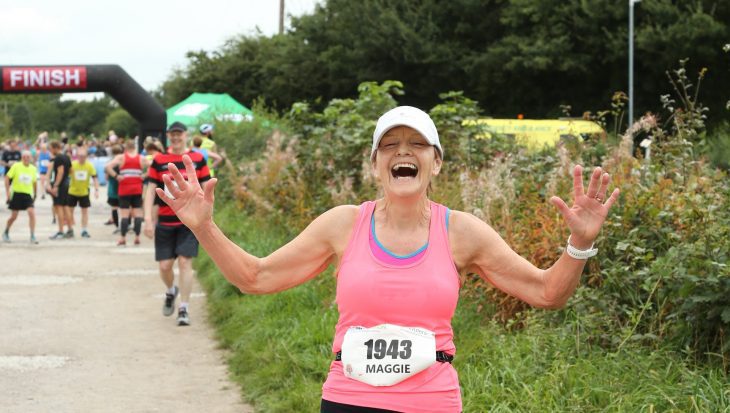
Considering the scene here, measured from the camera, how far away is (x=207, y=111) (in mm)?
31406

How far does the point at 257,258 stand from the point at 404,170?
1.97ft

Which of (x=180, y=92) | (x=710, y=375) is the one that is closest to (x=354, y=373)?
(x=710, y=375)

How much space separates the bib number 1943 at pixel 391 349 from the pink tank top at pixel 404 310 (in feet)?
0.24

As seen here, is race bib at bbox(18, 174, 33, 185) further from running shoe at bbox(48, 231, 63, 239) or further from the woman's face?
the woman's face

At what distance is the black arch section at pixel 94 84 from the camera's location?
24953 mm

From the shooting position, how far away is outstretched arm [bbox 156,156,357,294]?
361 centimetres

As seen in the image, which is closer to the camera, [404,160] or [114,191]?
[404,160]

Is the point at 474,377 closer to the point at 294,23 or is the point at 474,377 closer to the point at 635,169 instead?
the point at 635,169

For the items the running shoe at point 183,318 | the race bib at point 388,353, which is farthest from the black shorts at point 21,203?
the race bib at point 388,353

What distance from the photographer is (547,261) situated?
718 centimetres

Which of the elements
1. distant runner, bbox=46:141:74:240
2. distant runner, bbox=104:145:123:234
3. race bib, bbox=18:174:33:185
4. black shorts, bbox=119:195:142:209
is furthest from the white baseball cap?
distant runner, bbox=104:145:123:234

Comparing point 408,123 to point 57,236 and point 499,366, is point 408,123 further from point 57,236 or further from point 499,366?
point 57,236

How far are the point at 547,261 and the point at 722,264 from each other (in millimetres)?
2111

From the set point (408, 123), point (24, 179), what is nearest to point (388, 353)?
point (408, 123)
